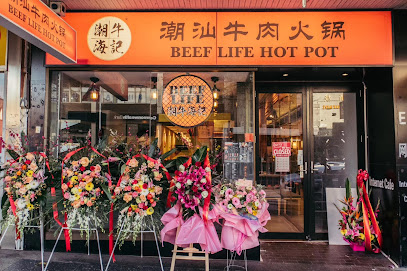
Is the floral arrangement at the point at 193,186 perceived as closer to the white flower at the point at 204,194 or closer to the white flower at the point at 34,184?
the white flower at the point at 204,194

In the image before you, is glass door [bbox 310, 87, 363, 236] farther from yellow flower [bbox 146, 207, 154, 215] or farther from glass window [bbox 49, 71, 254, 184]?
yellow flower [bbox 146, 207, 154, 215]

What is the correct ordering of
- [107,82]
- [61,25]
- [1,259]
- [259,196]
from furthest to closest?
1. [107,82]
2. [1,259]
3. [61,25]
4. [259,196]

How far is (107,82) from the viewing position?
5.43 meters

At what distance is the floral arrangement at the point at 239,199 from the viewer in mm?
3754

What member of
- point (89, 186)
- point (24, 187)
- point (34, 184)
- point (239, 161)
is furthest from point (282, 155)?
→ point (24, 187)

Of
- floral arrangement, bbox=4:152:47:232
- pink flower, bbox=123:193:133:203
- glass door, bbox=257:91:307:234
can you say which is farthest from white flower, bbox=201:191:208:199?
glass door, bbox=257:91:307:234

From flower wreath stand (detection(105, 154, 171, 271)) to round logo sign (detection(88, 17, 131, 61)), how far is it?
2.11 meters

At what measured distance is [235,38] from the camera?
5.04 meters

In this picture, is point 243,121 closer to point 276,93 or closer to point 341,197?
point 276,93

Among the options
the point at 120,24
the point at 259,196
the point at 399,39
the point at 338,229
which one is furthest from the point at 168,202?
the point at 399,39

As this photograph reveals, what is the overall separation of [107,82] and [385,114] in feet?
15.3

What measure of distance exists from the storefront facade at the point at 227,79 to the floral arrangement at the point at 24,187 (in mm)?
1107

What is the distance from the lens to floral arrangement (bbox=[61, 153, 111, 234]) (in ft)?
12.5

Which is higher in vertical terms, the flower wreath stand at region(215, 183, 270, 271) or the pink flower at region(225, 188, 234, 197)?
the pink flower at region(225, 188, 234, 197)
